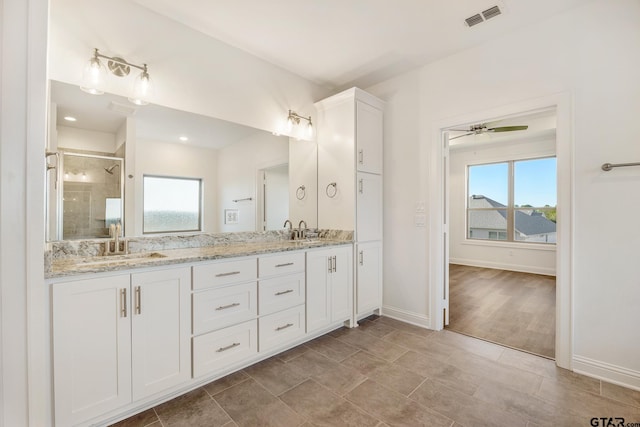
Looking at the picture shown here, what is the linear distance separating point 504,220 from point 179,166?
656 centimetres

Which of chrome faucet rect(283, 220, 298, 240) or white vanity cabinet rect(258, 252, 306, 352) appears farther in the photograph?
chrome faucet rect(283, 220, 298, 240)

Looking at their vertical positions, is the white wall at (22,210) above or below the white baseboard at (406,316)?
above

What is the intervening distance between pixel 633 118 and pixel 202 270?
3.14 metres

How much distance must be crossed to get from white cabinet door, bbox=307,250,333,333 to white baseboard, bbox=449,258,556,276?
512 cm

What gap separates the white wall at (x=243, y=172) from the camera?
2.61m

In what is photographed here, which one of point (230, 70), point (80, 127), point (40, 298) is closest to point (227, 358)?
point (40, 298)

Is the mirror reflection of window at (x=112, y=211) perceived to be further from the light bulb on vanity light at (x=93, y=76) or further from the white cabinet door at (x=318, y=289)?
the white cabinet door at (x=318, y=289)

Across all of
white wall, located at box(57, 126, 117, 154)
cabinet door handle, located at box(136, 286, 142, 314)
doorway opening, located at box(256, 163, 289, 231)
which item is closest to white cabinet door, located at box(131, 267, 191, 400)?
cabinet door handle, located at box(136, 286, 142, 314)

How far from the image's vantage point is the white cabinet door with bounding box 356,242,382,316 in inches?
119

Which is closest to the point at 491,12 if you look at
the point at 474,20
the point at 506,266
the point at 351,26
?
the point at 474,20

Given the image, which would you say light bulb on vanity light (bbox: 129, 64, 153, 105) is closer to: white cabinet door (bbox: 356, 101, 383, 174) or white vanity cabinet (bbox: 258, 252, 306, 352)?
white vanity cabinet (bbox: 258, 252, 306, 352)

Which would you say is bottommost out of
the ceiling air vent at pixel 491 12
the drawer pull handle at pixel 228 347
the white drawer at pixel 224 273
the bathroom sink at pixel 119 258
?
the drawer pull handle at pixel 228 347

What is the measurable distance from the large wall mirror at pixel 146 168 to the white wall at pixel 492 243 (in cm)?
531

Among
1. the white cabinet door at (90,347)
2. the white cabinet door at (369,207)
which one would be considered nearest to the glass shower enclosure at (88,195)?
the white cabinet door at (90,347)
